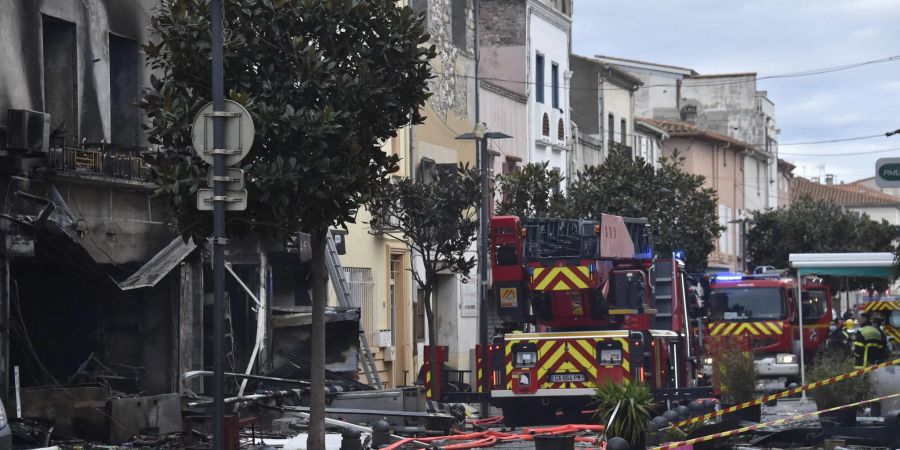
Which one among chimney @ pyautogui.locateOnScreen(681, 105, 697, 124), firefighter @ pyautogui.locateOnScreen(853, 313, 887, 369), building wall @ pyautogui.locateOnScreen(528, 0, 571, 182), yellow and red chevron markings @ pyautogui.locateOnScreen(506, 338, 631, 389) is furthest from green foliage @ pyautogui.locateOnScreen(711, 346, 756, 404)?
chimney @ pyautogui.locateOnScreen(681, 105, 697, 124)

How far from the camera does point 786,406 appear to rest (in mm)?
27609

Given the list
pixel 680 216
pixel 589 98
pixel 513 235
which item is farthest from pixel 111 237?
pixel 589 98

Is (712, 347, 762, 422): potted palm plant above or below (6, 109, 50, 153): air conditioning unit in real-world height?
below

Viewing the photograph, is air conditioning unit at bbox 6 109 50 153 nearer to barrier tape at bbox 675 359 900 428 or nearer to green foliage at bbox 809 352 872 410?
barrier tape at bbox 675 359 900 428

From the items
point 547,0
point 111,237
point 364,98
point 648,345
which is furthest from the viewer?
point 547,0

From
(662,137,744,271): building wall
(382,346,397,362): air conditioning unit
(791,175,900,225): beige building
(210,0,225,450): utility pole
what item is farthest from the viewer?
(791,175,900,225): beige building

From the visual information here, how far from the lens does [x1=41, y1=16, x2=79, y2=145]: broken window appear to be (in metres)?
19.1

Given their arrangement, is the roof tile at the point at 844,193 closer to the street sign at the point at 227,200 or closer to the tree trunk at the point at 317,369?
the tree trunk at the point at 317,369

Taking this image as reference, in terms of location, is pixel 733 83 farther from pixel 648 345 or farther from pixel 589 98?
pixel 648 345

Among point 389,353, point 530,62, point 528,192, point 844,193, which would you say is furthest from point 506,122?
point 844,193

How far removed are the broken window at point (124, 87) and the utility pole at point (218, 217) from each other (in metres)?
7.91

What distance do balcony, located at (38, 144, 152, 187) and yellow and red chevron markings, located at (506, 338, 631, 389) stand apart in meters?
5.93

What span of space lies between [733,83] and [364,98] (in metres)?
68.2

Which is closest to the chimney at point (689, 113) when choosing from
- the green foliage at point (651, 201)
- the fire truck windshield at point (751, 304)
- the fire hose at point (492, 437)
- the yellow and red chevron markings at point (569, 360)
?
the green foliage at point (651, 201)
